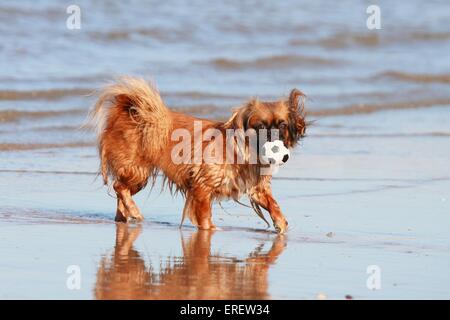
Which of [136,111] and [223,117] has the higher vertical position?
[223,117]

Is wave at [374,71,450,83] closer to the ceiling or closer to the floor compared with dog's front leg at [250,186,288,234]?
closer to the ceiling

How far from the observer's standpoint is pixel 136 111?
25.3ft

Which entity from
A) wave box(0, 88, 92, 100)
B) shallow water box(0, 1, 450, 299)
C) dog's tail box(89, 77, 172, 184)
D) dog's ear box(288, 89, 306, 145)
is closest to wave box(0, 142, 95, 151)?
shallow water box(0, 1, 450, 299)

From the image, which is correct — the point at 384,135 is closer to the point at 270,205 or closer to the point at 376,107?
the point at 376,107

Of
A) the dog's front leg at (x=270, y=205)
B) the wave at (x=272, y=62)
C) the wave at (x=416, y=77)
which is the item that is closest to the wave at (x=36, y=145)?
the dog's front leg at (x=270, y=205)

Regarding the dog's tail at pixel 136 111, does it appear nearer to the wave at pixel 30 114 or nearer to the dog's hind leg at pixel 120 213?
the dog's hind leg at pixel 120 213

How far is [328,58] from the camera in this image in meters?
20.0

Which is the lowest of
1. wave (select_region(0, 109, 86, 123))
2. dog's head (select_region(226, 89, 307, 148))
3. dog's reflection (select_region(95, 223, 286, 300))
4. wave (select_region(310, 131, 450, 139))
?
dog's reflection (select_region(95, 223, 286, 300))

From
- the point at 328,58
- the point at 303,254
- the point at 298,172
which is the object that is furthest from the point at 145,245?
the point at 328,58

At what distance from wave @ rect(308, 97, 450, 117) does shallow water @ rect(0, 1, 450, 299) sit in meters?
0.05

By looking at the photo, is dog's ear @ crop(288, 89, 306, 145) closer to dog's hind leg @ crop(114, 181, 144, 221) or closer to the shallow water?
the shallow water

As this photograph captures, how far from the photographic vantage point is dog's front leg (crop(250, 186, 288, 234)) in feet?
24.0

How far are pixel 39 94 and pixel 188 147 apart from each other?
6.91m

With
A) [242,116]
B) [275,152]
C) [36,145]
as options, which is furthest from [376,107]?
[275,152]
